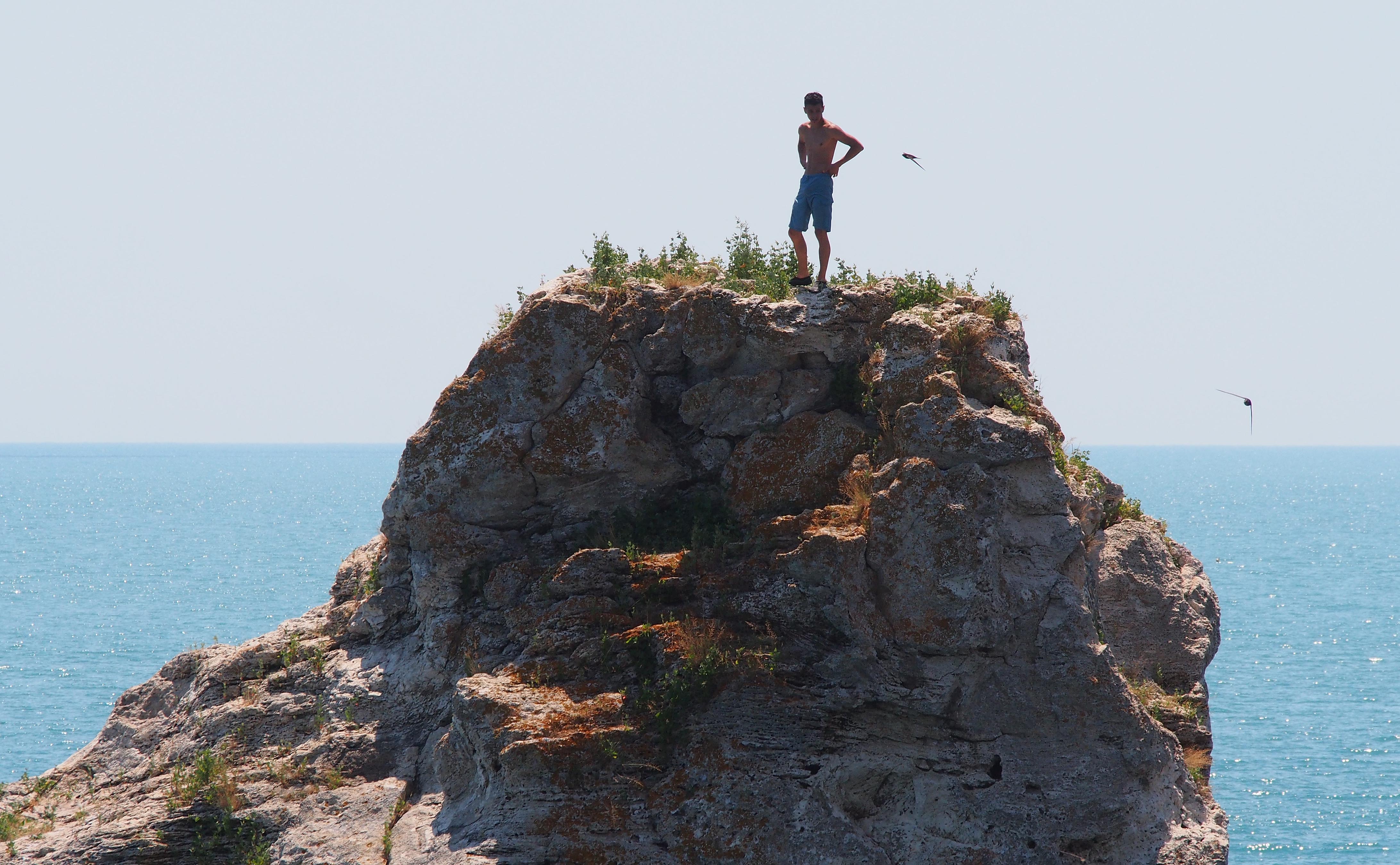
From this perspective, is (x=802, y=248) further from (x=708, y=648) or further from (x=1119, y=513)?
(x=1119, y=513)

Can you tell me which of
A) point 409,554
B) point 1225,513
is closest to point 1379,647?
point 409,554

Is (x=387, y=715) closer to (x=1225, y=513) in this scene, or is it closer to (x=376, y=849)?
(x=376, y=849)

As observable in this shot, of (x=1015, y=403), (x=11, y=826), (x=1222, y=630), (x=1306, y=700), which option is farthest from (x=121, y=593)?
(x=1015, y=403)

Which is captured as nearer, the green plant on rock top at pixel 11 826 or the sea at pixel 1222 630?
the green plant on rock top at pixel 11 826

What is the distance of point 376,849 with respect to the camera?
14.0 m

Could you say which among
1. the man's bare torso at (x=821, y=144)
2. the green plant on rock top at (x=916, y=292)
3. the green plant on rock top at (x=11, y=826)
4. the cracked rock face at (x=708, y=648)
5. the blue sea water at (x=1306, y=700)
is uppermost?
the man's bare torso at (x=821, y=144)

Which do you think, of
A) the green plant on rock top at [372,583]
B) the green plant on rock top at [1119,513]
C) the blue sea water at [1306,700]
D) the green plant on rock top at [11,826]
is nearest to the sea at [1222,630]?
the blue sea water at [1306,700]

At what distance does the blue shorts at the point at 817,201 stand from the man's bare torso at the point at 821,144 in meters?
0.13

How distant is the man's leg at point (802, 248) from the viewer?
16719 mm

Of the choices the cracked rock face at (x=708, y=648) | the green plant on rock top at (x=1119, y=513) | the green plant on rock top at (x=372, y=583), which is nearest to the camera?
the cracked rock face at (x=708, y=648)

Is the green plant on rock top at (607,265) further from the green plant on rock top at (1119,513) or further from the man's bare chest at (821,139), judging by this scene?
the green plant on rock top at (1119,513)

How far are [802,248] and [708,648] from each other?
256 inches

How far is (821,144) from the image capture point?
16516 millimetres

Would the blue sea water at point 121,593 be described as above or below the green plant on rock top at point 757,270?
below
